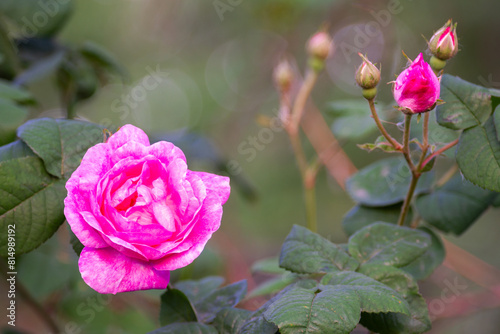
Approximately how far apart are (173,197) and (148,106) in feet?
9.05

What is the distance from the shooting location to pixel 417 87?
1.47 ft

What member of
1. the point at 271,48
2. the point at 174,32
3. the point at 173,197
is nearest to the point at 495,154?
the point at 173,197

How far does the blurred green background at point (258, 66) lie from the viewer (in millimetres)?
1683

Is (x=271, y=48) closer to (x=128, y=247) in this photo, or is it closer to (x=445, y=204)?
(x=445, y=204)

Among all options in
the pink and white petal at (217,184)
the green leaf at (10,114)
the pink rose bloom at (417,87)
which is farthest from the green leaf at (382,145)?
the green leaf at (10,114)

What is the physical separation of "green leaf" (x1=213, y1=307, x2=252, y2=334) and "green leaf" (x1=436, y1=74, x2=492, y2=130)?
12.0 inches

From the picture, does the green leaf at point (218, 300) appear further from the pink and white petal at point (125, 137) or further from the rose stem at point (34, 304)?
the rose stem at point (34, 304)

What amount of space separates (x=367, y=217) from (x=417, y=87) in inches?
12.3

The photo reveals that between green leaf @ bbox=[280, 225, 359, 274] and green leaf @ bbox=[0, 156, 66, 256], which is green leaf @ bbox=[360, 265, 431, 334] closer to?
green leaf @ bbox=[280, 225, 359, 274]

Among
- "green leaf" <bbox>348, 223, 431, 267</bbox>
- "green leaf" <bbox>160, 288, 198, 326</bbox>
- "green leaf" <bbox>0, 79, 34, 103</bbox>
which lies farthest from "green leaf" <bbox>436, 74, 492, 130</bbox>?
"green leaf" <bbox>0, 79, 34, 103</bbox>

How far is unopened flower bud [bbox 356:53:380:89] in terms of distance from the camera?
0.50m

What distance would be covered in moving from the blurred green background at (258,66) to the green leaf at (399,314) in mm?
806

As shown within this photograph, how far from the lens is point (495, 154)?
1.60 feet

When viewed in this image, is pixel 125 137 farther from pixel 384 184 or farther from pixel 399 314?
pixel 384 184
